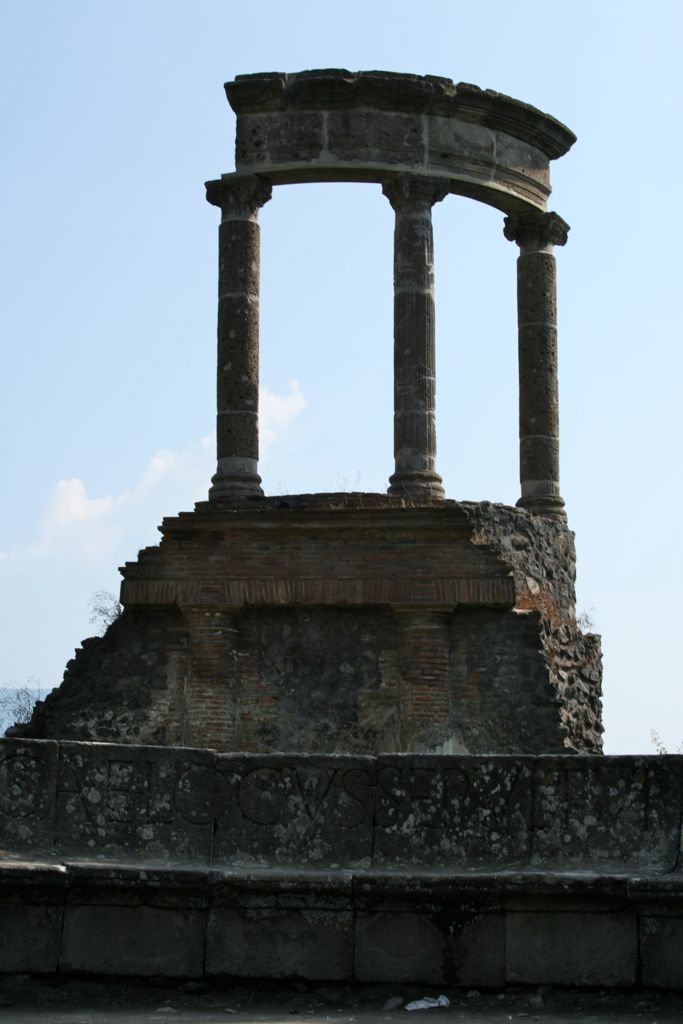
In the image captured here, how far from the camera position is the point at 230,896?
7.56m

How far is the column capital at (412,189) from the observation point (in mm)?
16969

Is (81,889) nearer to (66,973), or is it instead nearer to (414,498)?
(66,973)

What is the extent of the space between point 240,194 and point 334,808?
1034cm

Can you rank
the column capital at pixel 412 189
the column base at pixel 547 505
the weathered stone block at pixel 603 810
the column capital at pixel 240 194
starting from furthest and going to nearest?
the column base at pixel 547 505, the column capital at pixel 240 194, the column capital at pixel 412 189, the weathered stone block at pixel 603 810

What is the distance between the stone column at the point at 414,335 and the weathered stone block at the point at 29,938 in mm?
9299

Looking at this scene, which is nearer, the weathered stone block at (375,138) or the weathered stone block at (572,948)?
the weathered stone block at (572,948)

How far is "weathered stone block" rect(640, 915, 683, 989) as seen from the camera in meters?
7.32

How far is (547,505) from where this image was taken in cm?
1770

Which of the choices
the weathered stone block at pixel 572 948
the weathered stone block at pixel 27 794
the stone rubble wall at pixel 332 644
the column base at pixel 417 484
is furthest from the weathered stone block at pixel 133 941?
the column base at pixel 417 484

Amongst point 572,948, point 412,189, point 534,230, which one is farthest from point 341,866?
point 534,230

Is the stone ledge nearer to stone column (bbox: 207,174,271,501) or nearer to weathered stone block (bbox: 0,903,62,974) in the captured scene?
weathered stone block (bbox: 0,903,62,974)

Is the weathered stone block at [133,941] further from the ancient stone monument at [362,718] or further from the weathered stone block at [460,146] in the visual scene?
the weathered stone block at [460,146]

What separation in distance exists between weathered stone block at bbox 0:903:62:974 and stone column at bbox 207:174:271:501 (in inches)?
363

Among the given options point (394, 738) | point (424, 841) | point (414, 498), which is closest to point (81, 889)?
point (424, 841)
